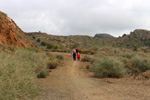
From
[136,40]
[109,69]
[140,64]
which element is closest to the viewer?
[109,69]

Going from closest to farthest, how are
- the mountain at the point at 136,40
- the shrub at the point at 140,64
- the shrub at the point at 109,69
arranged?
1. the shrub at the point at 109,69
2. the shrub at the point at 140,64
3. the mountain at the point at 136,40

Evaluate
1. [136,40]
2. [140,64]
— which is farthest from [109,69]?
[136,40]

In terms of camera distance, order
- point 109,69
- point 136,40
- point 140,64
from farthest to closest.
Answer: point 136,40 < point 140,64 < point 109,69

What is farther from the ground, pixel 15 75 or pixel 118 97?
pixel 15 75

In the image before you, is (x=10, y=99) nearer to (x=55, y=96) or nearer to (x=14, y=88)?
(x=14, y=88)

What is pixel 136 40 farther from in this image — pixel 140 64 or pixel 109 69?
pixel 109 69

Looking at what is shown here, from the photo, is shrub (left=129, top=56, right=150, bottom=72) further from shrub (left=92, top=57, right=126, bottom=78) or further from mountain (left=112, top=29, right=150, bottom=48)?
mountain (left=112, top=29, right=150, bottom=48)

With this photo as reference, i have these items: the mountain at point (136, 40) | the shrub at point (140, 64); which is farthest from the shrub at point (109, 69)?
the mountain at point (136, 40)

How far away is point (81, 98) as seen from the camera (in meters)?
7.61

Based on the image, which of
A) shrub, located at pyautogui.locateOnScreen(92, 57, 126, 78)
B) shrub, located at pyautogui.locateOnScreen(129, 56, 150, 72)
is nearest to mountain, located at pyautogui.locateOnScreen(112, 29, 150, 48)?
shrub, located at pyautogui.locateOnScreen(129, 56, 150, 72)

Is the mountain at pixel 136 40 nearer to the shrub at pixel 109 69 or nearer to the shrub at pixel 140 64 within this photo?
the shrub at pixel 140 64

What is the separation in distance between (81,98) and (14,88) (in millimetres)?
3269

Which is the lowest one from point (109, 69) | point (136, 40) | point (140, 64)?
point (109, 69)

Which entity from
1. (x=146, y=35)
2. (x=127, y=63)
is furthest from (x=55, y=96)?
(x=146, y=35)
